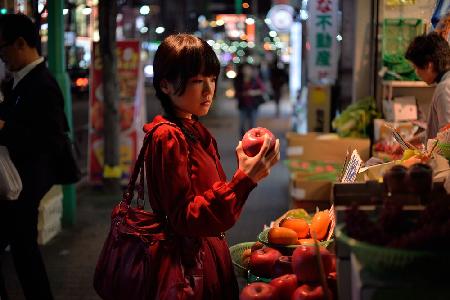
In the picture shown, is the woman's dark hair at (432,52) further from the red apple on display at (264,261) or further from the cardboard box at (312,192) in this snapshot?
the red apple on display at (264,261)

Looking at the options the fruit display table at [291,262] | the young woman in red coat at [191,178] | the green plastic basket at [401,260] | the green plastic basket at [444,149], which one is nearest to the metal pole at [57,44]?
the fruit display table at [291,262]

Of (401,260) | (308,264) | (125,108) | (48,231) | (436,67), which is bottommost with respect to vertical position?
(48,231)

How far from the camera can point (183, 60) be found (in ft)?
9.94

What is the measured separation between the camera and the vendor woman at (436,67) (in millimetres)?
6016

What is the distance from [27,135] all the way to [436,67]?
3.43 metres

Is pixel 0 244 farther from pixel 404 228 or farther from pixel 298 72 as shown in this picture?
pixel 298 72

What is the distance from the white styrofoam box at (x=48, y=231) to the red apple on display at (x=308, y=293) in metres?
5.86

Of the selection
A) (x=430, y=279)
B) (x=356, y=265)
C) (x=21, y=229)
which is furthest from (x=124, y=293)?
(x=21, y=229)

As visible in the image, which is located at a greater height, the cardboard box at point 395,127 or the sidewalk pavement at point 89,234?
the cardboard box at point 395,127

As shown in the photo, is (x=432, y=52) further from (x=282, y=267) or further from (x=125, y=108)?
(x=125, y=108)

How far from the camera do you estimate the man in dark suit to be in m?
5.14

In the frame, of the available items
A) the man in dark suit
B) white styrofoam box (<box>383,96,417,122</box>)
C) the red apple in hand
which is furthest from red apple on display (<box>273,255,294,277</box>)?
white styrofoam box (<box>383,96,417,122</box>)

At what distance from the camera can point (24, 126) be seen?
5.16 m

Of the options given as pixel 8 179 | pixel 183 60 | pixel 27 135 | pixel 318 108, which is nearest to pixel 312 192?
pixel 27 135
